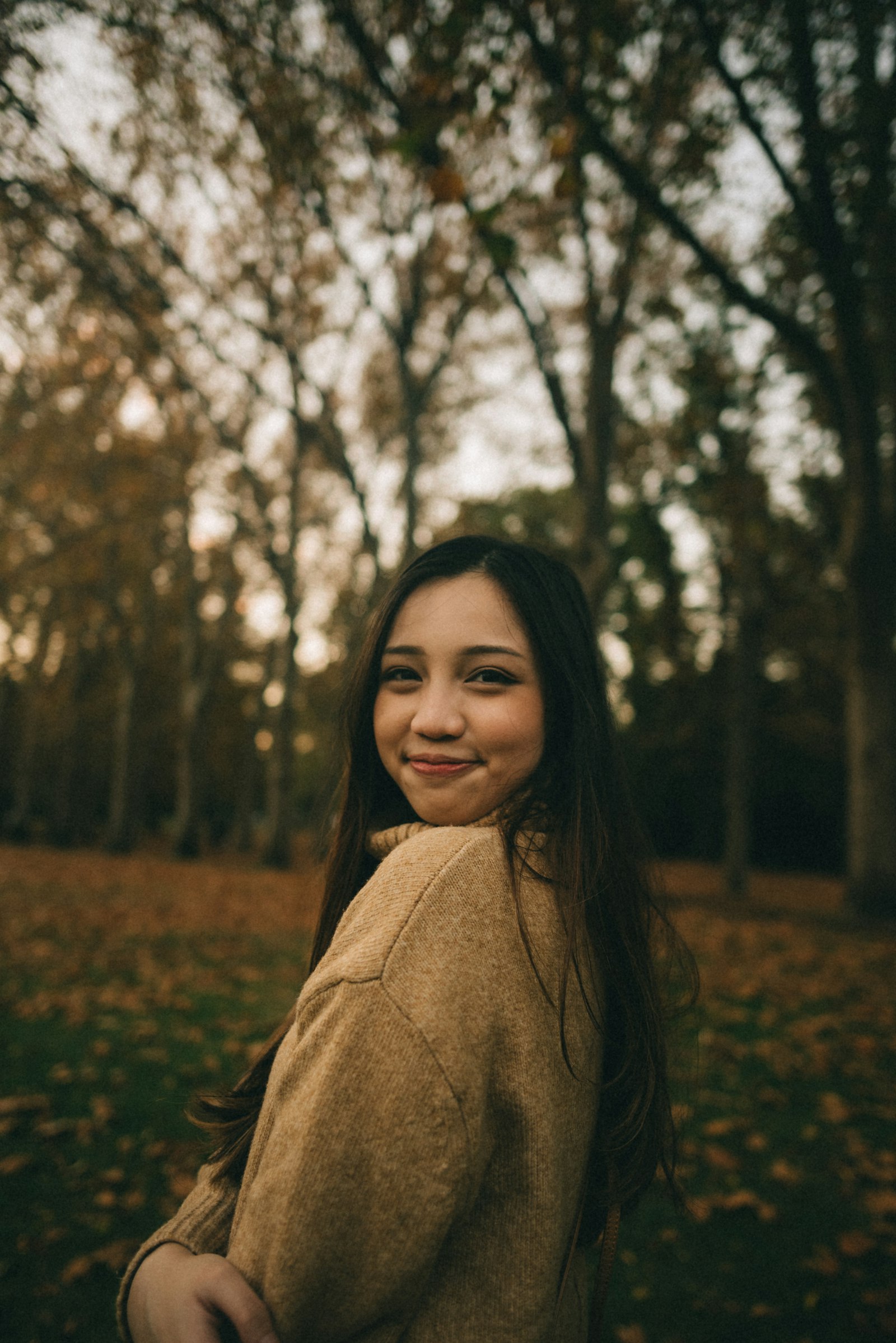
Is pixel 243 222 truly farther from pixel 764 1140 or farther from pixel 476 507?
pixel 764 1140

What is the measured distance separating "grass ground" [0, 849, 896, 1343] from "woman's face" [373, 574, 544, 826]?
60cm

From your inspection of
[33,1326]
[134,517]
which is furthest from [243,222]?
[33,1326]

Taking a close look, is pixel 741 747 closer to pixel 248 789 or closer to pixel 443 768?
pixel 443 768

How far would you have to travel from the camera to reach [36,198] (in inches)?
225

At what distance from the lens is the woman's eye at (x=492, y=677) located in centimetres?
133

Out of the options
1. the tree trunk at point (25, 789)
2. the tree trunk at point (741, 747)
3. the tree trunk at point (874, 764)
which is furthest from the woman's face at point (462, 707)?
the tree trunk at point (25, 789)

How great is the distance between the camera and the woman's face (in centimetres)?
130

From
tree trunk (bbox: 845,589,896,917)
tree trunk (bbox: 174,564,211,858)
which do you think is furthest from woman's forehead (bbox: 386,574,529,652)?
tree trunk (bbox: 174,564,211,858)

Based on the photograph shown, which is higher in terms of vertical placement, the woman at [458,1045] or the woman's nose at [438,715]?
the woman's nose at [438,715]

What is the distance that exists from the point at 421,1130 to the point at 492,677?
0.72 m

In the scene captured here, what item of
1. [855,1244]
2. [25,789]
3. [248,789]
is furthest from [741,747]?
[25,789]

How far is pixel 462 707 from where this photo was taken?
1312 mm

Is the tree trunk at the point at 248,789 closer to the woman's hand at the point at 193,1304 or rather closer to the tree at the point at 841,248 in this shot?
the tree at the point at 841,248

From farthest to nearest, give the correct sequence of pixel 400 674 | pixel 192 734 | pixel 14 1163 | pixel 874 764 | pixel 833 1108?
pixel 192 734 < pixel 874 764 < pixel 833 1108 < pixel 14 1163 < pixel 400 674
